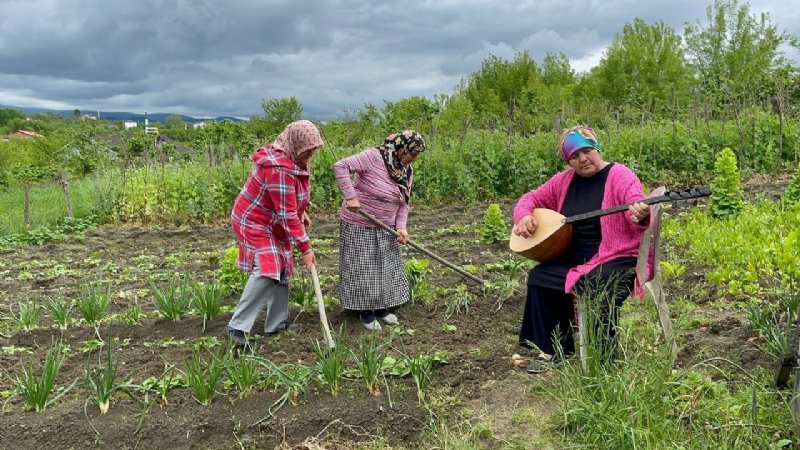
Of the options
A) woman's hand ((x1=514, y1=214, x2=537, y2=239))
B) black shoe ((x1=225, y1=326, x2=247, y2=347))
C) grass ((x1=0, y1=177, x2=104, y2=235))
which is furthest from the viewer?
grass ((x1=0, y1=177, x2=104, y2=235))

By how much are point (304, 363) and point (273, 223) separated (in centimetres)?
99

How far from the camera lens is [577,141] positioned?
373 cm

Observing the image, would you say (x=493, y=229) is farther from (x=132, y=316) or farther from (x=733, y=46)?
(x=733, y=46)

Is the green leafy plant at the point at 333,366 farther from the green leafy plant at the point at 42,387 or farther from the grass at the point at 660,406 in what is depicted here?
the green leafy plant at the point at 42,387

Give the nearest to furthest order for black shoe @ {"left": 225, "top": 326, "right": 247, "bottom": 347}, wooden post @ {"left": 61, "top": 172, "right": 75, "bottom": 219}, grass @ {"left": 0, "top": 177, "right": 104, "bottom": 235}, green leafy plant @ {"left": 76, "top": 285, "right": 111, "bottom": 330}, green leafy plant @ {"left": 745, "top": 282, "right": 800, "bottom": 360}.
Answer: green leafy plant @ {"left": 745, "top": 282, "right": 800, "bottom": 360}, black shoe @ {"left": 225, "top": 326, "right": 247, "bottom": 347}, green leafy plant @ {"left": 76, "top": 285, "right": 111, "bottom": 330}, grass @ {"left": 0, "top": 177, "right": 104, "bottom": 235}, wooden post @ {"left": 61, "top": 172, "right": 75, "bottom": 219}

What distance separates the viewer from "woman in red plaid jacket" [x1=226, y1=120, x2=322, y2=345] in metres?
4.20

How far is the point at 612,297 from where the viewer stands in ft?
A: 10.8

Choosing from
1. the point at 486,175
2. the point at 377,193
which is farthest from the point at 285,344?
the point at 486,175

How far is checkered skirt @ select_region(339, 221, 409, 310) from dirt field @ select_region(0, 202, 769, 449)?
0.65ft

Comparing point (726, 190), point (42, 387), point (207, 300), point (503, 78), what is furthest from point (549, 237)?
point (503, 78)

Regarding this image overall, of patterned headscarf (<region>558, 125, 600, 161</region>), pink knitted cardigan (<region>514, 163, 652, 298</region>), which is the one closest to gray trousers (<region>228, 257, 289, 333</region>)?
pink knitted cardigan (<region>514, 163, 652, 298</region>)

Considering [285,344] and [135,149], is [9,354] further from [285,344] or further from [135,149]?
[135,149]

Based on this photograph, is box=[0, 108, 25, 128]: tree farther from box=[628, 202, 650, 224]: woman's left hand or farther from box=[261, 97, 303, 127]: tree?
box=[628, 202, 650, 224]: woman's left hand

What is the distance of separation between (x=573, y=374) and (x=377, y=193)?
2076 millimetres
